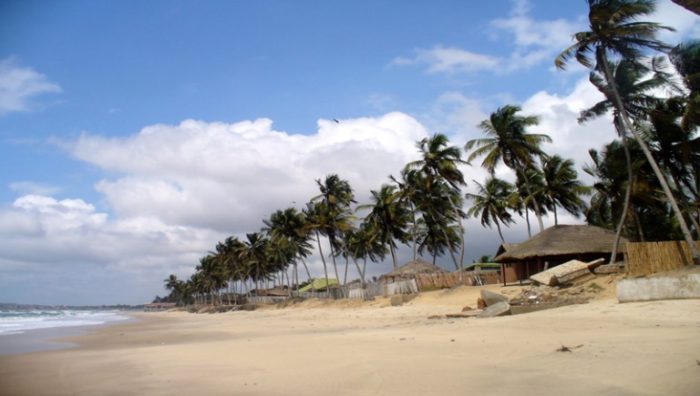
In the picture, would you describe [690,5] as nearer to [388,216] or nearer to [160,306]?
[388,216]

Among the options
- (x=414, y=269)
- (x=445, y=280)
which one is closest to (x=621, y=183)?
(x=445, y=280)

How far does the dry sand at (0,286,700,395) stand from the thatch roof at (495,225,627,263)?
15005 mm

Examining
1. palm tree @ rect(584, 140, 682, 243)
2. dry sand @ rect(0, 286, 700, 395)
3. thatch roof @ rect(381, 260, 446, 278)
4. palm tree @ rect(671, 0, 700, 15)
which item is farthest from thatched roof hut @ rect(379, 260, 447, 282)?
palm tree @ rect(671, 0, 700, 15)

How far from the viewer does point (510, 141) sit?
30.0m

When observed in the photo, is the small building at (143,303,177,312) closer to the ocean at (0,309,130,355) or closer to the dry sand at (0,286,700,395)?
the ocean at (0,309,130,355)

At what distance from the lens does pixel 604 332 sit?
8422mm

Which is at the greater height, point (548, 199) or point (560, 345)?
point (548, 199)

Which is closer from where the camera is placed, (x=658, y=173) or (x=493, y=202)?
(x=658, y=173)

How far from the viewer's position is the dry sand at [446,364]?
530 centimetres

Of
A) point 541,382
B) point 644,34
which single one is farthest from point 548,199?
point 541,382

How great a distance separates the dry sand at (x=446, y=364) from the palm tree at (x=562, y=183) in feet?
76.9

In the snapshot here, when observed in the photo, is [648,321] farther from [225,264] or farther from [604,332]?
[225,264]

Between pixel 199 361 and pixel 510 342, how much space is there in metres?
5.80

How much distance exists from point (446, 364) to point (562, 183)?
30.8 meters
